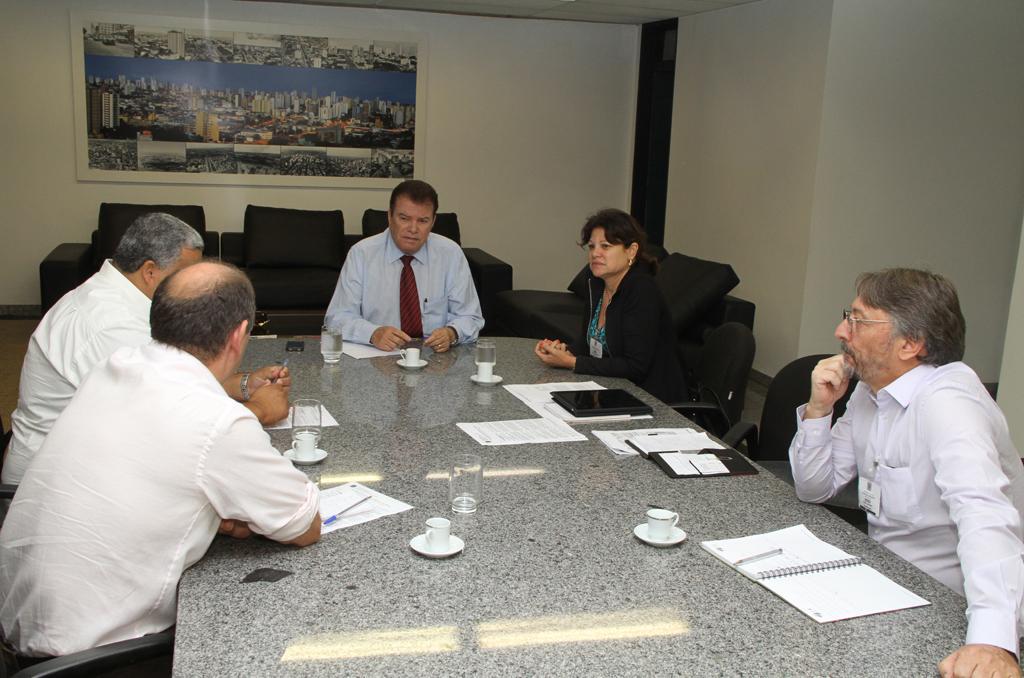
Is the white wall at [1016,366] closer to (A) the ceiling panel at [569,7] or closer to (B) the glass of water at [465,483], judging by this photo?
(A) the ceiling panel at [569,7]

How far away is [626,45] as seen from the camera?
8.39 meters

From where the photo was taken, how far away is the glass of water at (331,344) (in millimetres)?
3348

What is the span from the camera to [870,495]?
83.7 inches

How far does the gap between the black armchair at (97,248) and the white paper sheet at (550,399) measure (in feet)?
14.4

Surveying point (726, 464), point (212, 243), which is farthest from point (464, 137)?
point (726, 464)

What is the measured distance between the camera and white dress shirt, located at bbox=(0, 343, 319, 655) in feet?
5.52

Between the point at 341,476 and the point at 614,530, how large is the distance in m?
0.66

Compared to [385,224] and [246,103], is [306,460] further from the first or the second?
[246,103]

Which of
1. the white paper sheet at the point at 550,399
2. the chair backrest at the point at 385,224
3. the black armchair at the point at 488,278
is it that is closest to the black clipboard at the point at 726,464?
the white paper sheet at the point at 550,399

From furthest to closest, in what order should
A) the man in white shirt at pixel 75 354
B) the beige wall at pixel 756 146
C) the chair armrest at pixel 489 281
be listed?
1. the chair armrest at pixel 489 281
2. the beige wall at pixel 756 146
3. the man in white shirt at pixel 75 354

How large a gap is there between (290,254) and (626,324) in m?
4.52

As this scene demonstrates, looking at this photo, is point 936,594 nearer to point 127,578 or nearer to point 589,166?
point 127,578

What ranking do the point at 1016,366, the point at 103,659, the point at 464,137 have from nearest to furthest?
the point at 103,659 < the point at 1016,366 < the point at 464,137

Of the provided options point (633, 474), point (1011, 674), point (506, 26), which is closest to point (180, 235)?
point (633, 474)
